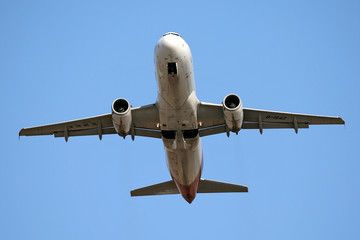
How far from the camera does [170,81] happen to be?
29.2 metres

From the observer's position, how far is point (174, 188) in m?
36.1

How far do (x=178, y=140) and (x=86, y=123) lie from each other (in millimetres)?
5710

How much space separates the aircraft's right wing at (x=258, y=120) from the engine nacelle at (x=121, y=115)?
164 inches

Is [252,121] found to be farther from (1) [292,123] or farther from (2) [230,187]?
(2) [230,187]

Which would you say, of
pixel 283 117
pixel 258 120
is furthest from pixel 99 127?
pixel 283 117

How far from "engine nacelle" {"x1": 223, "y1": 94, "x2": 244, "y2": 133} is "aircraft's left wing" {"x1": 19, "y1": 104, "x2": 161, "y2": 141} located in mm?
4232

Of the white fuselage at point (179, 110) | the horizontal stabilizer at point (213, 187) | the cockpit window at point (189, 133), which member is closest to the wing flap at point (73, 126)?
the white fuselage at point (179, 110)

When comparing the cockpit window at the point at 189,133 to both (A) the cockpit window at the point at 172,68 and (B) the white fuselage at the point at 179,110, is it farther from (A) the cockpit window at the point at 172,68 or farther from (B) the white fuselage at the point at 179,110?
(A) the cockpit window at the point at 172,68

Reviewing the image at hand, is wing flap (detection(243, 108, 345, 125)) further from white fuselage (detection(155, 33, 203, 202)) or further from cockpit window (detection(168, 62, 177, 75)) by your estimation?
cockpit window (detection(168, 62, 177, 75))

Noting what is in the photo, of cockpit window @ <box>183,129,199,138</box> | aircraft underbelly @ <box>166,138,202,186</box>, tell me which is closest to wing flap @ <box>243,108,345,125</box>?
cockpit window @ <box>183,129,199,138</box>

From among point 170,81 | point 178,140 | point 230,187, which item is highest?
point 170,81

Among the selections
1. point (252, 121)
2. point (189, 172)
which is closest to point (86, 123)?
point (189, 172)

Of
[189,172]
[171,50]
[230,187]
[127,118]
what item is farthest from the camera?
[230,187]

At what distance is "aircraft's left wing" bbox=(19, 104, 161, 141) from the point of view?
32406 mm
